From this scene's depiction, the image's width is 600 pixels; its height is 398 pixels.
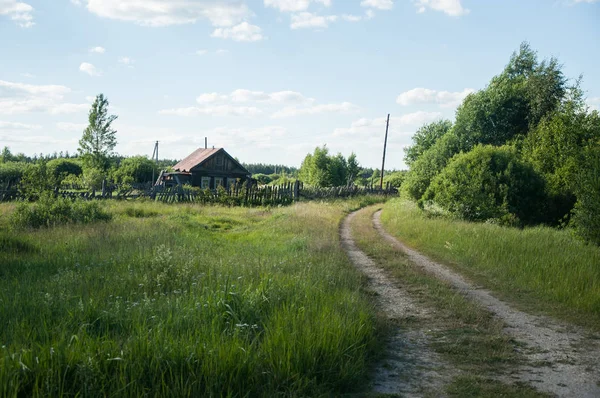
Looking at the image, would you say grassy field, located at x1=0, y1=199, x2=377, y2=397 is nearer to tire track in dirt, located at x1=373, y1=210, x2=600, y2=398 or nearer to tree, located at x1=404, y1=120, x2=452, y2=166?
tire track in dirt, located at x1=373, y1=210, x2=600, y2=398

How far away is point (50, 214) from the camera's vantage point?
15945 mm

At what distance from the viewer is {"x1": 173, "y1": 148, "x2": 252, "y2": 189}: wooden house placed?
4938 centimetres

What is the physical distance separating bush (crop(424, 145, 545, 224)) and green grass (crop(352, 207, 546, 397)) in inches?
415

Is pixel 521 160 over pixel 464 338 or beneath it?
over

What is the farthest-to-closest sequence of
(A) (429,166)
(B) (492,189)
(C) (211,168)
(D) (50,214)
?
1. (C) (211,168)
2. (A) (429,166)
3. (B) (492,189)
4. (D) (50,214)

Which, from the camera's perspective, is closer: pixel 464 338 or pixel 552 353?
pixel 552 353

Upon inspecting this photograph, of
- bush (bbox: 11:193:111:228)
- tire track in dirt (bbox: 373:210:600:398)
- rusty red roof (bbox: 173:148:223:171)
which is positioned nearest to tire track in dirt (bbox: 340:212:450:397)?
tire track in dirt (bbox: 373:210:600:398)

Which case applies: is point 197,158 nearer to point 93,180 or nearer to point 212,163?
point 212,163

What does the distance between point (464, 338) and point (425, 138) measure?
3697 cm

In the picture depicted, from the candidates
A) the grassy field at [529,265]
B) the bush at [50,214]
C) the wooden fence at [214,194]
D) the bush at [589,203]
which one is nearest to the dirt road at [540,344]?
the grassy field at [529,265]

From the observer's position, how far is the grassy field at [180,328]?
12.9 feet

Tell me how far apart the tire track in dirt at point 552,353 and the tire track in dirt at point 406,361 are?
904 mm

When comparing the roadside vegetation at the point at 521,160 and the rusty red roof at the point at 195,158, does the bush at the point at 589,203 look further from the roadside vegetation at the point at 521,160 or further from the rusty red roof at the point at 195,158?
the rusty red roof at the point at 195,158

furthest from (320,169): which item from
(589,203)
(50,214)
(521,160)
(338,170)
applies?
(589,203)
